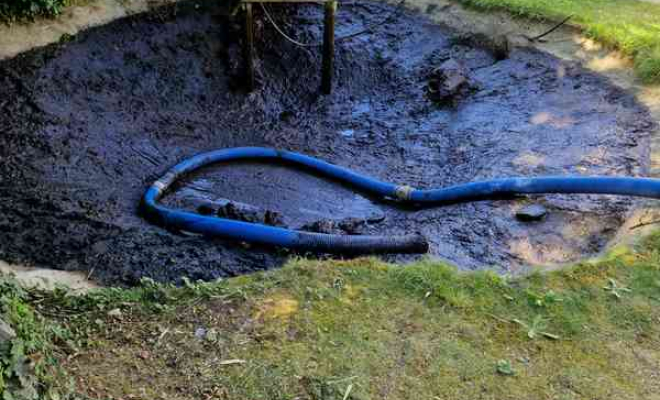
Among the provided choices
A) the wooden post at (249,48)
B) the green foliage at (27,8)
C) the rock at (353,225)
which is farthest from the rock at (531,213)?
the green foliage at (27,8)

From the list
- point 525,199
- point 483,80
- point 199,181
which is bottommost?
point 199,181

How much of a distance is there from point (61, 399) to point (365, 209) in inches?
168

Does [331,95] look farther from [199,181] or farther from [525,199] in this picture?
[525,199]

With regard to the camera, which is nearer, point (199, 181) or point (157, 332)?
point (157, 332)

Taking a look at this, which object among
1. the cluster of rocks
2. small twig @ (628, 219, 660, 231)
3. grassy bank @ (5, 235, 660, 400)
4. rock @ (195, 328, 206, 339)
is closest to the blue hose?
small twig @ (628, 219, 660, 231)

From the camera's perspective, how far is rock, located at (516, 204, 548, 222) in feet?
18.1

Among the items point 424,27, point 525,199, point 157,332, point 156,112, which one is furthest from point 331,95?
point 157,332

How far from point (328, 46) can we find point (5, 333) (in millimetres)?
7009

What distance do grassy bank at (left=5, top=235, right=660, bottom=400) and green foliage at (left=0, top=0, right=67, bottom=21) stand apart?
209 inches

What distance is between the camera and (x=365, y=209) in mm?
6609

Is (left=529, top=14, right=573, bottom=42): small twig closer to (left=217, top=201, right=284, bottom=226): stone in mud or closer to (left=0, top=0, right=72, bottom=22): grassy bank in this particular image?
(left=217, top=201, right=284, bottom=226): stone in mud

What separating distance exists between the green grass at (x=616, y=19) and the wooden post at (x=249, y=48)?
3.48m

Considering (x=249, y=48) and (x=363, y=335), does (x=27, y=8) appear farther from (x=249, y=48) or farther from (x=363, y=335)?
(x=363, y=335)

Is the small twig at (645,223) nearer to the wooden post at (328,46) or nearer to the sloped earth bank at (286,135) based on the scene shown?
the sloped earth bank at (286,135)
